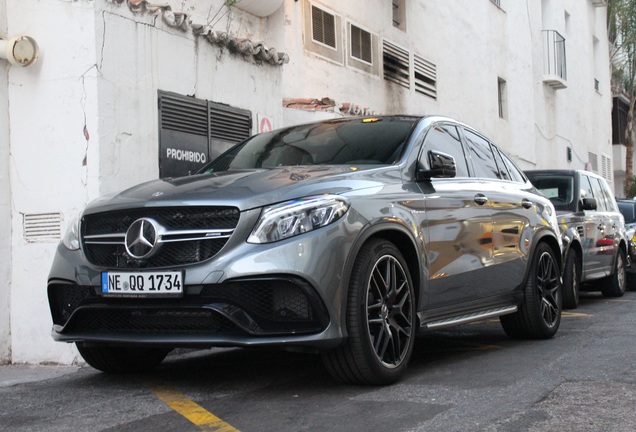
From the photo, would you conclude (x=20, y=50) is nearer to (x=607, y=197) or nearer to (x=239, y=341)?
(x=239, y=341)

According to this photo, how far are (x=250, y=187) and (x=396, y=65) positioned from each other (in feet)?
38.4

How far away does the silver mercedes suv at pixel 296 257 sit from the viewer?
4.70 m

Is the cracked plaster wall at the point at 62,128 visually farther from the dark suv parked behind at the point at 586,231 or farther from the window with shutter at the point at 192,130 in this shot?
the dark suv parked behind at the point at 586,231

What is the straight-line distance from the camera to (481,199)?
6562 mm

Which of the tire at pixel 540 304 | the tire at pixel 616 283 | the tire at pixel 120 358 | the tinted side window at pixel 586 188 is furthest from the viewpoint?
the tire at pixel 616 283

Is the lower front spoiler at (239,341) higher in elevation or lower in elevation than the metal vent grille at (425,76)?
lower

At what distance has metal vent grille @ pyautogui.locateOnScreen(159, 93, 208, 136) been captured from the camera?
336 inches

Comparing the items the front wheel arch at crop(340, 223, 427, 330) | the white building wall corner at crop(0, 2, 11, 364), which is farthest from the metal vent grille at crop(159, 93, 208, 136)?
the front wheel arch at crop(340, 223, 427, 330)

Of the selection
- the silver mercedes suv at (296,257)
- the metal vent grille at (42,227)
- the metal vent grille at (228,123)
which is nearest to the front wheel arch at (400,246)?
the silver mercedes suv at (296,257)

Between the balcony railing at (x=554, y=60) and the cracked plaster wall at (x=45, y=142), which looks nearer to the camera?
the cracked plaster wall at (x=45, y=142)

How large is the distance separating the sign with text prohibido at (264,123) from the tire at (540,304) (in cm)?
361

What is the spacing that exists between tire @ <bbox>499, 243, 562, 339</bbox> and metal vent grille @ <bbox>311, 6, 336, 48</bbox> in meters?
6.93

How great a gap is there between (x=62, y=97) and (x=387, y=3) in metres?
9.30

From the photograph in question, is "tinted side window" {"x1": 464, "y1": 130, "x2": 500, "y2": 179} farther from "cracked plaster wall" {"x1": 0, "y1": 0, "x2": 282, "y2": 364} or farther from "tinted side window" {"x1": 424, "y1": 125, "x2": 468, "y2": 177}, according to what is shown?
"cracked plaster wall" {"x1": 0, "y1": 0, "x2": 282, "y2": 364}
